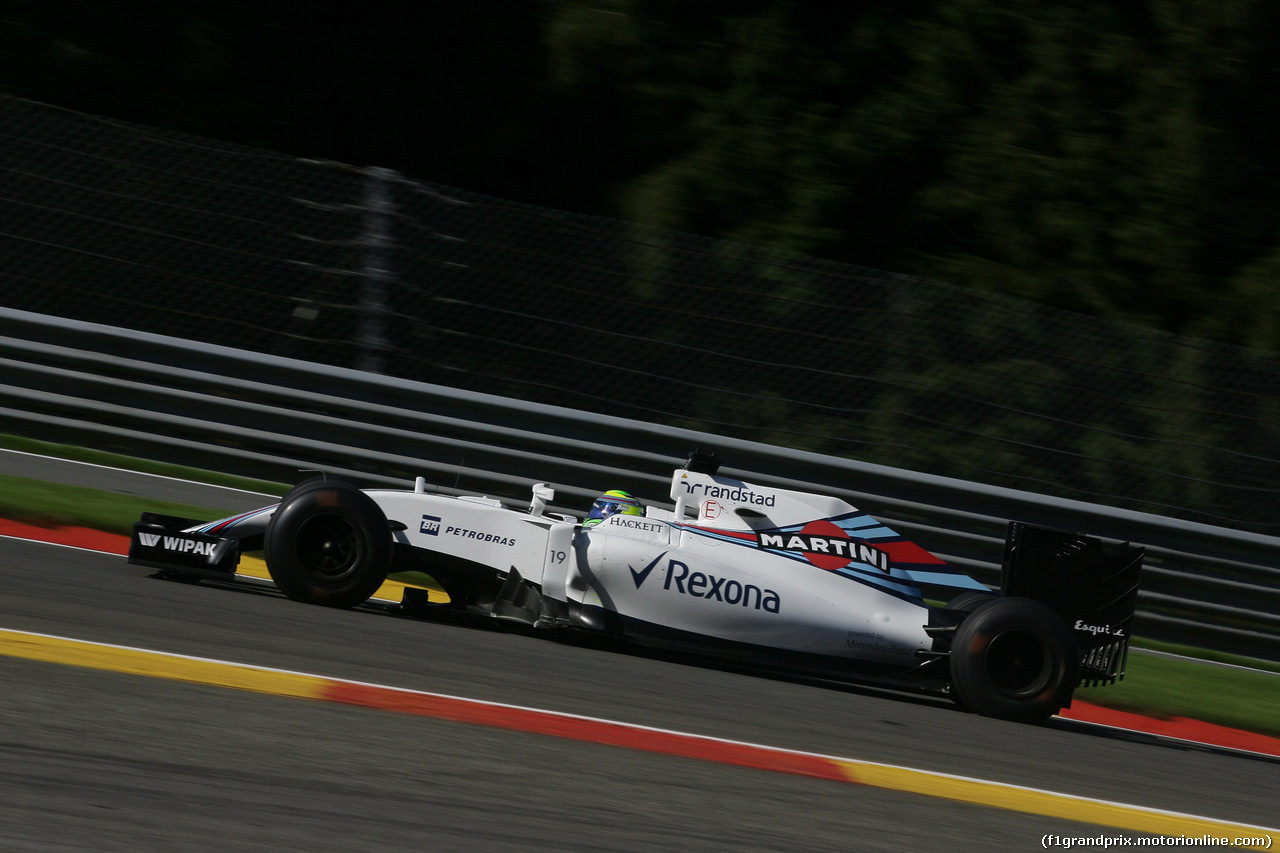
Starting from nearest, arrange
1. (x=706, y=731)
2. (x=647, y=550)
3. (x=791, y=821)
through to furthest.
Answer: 1. (x=791, y=821)
2. (x=706, y=731)
3. (x=647, y=550)

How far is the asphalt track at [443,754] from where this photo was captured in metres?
2.98

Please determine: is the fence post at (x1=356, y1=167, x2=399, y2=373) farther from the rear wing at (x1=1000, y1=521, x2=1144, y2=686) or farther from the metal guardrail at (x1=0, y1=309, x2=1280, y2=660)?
the rear wing at (x1=1000, y1=521, x2=1144, y2=686)

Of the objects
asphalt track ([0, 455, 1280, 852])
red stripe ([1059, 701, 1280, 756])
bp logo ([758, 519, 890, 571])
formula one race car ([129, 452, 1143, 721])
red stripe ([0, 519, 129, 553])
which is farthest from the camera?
red stripe ([1059, 701, 1280, 756])

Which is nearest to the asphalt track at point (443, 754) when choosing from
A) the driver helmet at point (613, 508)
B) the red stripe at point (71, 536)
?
the red stripe at point (71, 536)

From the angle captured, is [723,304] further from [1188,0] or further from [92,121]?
[1188,0]

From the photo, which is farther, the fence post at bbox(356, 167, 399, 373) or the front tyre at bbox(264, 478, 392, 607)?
the fence post at bbox(356, 167, 399, 373)

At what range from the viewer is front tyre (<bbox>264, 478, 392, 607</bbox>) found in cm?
518

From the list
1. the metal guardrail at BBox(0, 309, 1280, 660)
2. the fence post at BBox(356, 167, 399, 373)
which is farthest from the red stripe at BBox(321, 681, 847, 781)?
the fence post at BBox(356, 167, 399, 373)

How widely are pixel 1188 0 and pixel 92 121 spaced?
8.47 meters

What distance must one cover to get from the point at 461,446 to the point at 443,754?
4.19m

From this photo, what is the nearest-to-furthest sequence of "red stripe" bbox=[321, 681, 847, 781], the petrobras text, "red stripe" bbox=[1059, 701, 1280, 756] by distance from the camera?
1. "red stripe" bbox=[321, 681, 847, 781]
2. the petrobras text
3. "red stripe" bbox=[1059, 701, 1280, 756]

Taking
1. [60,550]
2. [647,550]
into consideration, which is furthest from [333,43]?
[647,550]

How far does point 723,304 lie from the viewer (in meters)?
7.54

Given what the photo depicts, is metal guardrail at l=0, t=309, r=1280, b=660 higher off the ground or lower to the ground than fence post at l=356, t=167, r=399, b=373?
lower
